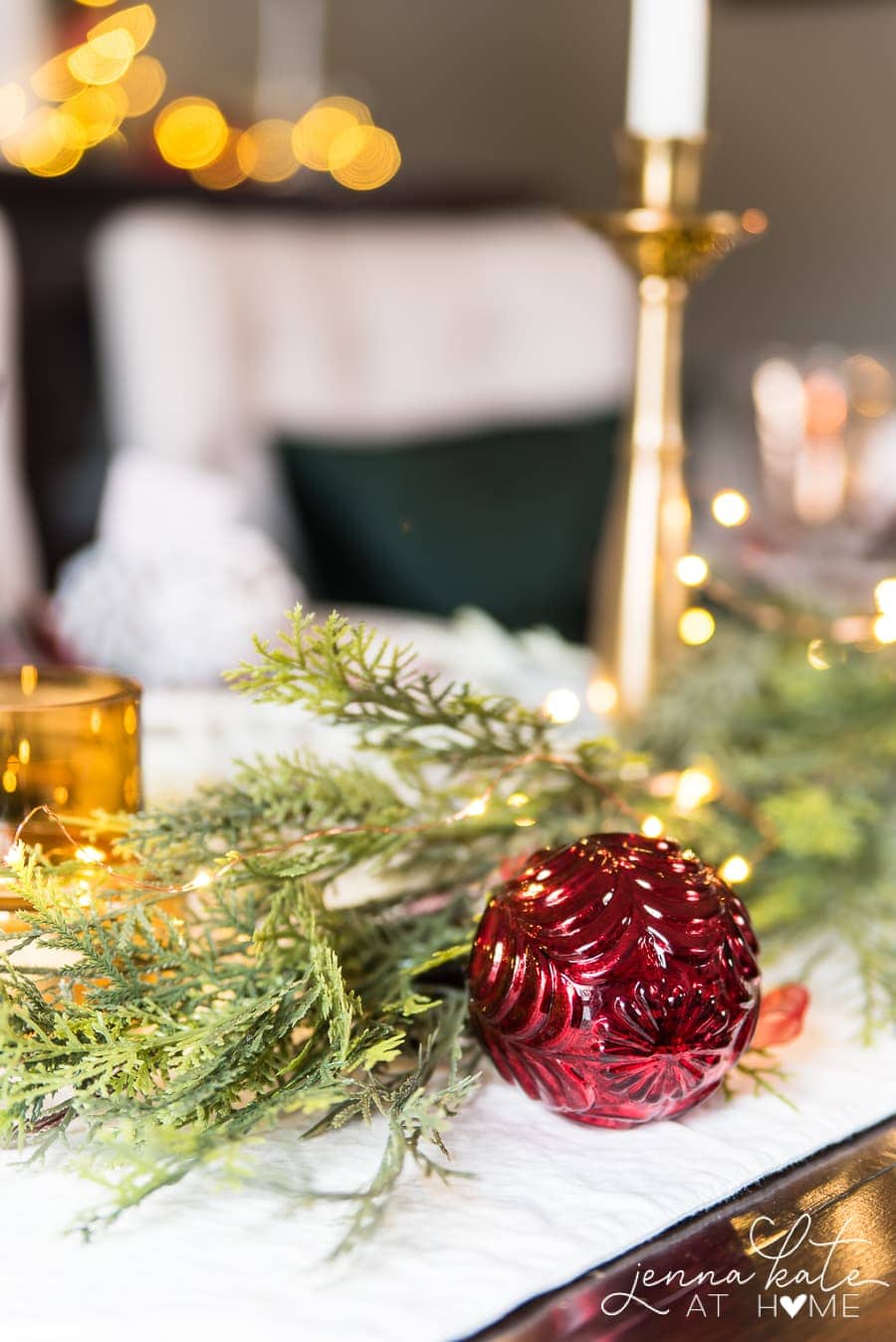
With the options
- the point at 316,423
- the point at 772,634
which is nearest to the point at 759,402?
the point at 316,423

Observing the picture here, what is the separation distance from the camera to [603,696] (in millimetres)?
744

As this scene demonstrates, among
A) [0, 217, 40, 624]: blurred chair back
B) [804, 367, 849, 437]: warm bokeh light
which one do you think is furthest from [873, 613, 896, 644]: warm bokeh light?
[804, 367, 849, 437]: warm bokeh light

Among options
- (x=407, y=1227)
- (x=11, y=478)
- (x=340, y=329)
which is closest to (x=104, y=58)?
(x=340, y=329)

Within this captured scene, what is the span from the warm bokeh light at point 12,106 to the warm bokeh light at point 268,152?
1.29ft

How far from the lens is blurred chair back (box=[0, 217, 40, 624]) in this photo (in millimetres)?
1529

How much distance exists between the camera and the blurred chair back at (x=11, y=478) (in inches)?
60.2

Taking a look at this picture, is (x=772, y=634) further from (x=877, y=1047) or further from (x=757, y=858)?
(x=877, y=1047)

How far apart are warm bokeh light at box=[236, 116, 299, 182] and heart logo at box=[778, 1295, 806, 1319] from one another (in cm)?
240

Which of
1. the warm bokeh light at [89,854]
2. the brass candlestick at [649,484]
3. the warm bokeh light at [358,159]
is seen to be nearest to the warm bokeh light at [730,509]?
the brass candlestick at [649,484]

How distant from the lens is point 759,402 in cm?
193

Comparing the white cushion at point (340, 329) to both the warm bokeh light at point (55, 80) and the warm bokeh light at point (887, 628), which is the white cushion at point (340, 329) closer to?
the warm bokeh light at point (55, 80)

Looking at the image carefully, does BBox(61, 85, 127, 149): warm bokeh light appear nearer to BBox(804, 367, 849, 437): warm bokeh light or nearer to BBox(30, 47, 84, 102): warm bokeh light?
BBox(30, 47, 84, 102): warm bokeh light

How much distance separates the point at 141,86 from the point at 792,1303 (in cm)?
261

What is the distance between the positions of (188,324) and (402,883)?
1.33 metres
